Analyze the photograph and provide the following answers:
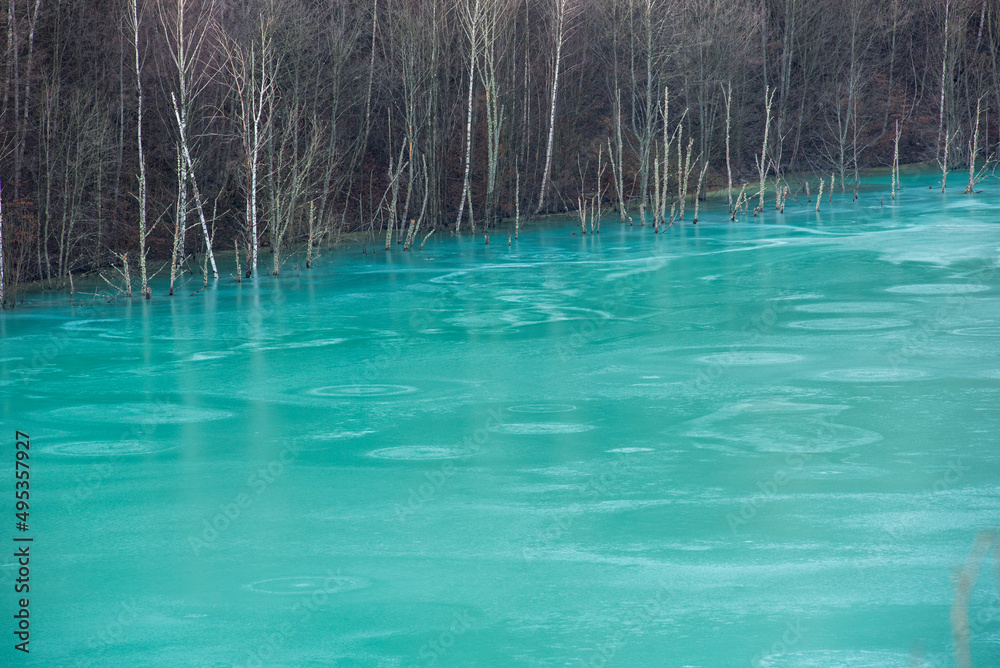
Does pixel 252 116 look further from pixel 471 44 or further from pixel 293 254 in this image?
pixel 471 44

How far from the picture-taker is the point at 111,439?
1038cm

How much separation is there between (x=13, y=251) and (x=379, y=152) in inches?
618

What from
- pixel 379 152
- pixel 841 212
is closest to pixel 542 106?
pixel 379 152

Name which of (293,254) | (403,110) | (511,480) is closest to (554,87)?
(403,110)

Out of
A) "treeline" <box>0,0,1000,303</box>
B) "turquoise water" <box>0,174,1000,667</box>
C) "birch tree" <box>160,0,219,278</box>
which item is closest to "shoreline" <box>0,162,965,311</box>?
"treeline" <box>0,0,1000,303</box>

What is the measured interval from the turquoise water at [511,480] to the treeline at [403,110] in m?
5.57

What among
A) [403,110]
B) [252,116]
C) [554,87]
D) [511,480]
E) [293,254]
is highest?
[554,87]

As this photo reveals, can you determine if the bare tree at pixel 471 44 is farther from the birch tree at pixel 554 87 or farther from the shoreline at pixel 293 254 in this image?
the birch tree at pixel 554 87

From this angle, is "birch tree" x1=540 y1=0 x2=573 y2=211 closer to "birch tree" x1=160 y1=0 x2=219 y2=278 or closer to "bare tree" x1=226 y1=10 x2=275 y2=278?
"birch tree" x1=160 y1=0 x2=219 y2=278

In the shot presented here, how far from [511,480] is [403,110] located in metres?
A: 25.5

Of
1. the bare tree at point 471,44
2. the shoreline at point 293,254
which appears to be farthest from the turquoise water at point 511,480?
the bare tree at point 471,44

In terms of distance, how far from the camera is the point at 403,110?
33.2 metres

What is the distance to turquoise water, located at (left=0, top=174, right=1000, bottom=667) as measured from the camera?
6.27 meters

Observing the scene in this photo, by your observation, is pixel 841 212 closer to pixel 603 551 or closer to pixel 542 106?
pixel 542 106
